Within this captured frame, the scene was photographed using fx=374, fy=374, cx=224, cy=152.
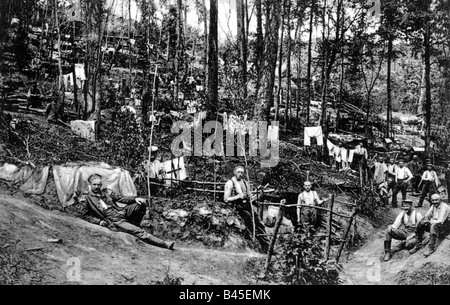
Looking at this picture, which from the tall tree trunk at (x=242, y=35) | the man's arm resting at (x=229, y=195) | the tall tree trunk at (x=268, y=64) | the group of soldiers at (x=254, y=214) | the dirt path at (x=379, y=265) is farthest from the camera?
the tall tree trunk at (x=242, y=35)

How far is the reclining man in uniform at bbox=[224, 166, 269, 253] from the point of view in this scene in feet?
23.0

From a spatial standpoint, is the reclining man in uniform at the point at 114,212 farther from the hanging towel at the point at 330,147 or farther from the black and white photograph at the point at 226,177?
the hanging towel at the point at 330,147

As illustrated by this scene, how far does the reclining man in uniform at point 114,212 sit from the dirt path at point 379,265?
312 centimetres

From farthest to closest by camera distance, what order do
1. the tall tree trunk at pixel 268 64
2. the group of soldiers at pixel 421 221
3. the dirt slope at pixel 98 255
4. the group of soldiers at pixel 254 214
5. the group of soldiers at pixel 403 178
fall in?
the tall tree trunk at pixel 268 64
the group of soldiers at pixel 403 178
the group of soldiers at pixel 254 214
the group of soldiers at pixel 421 221
the dirt slope at pixel 98 255

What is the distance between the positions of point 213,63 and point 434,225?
5547 mm

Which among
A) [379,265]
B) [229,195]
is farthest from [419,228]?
[229,195]

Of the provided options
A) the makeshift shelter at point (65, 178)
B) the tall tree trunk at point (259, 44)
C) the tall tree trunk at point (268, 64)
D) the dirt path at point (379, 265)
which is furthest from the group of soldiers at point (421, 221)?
the makeshift shelter at point (65, 178)

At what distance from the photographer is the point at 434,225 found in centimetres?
596

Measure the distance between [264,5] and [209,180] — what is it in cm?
547

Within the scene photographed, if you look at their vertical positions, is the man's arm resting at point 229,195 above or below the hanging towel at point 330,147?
below

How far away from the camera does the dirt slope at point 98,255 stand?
5.37 metres

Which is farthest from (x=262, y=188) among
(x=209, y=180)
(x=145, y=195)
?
(x=145, y=195)

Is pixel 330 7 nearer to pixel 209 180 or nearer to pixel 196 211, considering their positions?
pixel 209 180

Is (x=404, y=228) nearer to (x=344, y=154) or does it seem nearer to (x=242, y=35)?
(x=344, y=154)
